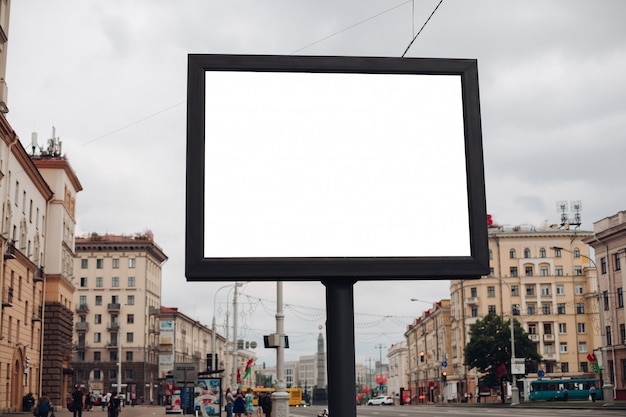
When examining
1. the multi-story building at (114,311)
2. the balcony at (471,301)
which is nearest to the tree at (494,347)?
the balcony at (471,301)

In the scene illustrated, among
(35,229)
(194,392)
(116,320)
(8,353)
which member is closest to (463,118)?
(194,392)

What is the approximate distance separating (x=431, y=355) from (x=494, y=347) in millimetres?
61829

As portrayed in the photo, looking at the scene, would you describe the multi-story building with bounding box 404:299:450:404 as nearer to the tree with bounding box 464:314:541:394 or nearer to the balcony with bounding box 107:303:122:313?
the tree with bounding box 464:314:541:394

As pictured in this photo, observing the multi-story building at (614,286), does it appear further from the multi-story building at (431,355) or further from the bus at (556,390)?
the multi-story building at (431,355)

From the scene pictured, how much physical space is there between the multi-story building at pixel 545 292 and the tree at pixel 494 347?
2853 centimetres

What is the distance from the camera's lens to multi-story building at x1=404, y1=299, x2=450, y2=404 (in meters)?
130

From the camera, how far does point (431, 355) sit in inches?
5541

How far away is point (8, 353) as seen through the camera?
169 ft

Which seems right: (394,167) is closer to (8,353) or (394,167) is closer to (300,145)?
(300,145)

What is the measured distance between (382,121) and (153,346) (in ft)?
422

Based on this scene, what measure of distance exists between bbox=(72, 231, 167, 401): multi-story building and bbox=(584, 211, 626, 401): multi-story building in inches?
2798

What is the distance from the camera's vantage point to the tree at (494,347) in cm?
8012

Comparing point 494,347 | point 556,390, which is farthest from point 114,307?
point 556,390

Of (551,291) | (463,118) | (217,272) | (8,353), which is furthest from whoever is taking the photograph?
(551,291)
